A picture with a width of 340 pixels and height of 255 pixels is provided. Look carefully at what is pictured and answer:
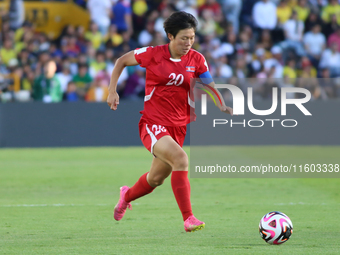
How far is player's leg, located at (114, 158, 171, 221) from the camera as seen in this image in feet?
20.2

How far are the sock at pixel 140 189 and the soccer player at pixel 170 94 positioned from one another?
0.53 feet

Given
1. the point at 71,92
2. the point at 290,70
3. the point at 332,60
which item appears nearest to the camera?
the point at 71,92

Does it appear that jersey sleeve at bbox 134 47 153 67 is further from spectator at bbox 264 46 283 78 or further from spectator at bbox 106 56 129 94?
spectator at bbox 264 46 283 78

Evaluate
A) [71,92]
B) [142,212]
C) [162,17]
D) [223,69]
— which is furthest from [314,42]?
[142,212]

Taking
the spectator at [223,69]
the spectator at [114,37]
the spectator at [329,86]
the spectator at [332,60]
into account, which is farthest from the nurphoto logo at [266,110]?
the spectator at [114,37]

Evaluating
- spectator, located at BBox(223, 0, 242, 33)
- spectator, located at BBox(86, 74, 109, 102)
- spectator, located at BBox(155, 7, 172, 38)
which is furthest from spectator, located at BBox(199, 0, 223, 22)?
spectator, located at BBox(86, 74, 109, 102)

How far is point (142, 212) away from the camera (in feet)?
24.9

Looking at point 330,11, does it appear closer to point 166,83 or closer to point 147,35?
point 147,35

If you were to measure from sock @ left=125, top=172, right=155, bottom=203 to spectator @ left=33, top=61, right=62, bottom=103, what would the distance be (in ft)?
32.7

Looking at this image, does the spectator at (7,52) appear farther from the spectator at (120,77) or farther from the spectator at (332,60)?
the spectator at (332,60)

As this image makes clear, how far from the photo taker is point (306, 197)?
8.93 m

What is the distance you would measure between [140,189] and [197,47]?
Answer: 1245cm

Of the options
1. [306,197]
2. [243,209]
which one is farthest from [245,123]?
[243,209]

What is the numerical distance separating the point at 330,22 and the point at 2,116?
11152 millimetres
